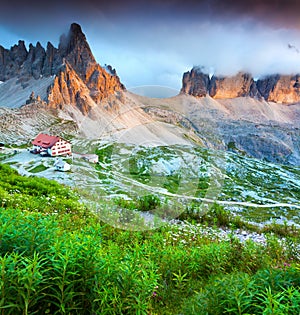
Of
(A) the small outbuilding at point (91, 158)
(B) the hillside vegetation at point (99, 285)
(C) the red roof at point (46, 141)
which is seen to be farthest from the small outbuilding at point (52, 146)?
(B) the hillside vegetation at point (99, 285)

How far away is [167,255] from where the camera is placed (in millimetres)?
6922

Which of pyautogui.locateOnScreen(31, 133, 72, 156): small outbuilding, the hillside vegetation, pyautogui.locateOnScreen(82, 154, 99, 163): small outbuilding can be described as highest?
the hillside vegetation

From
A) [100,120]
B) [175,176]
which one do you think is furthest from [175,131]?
[175,176]

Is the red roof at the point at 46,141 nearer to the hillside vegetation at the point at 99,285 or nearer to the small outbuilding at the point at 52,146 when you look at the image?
the small outbuilding at the point at 52,146

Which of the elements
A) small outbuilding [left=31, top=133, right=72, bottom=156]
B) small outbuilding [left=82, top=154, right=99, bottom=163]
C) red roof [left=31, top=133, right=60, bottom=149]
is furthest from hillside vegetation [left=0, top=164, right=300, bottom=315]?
small outbuilding [left=82, top=154, right=99, bottom=163]

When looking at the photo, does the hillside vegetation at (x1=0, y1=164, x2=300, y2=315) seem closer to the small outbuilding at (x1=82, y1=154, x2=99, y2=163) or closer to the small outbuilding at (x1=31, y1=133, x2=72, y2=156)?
the small outbuilding at (x1=31, y1=133, x2=72, y2=156)

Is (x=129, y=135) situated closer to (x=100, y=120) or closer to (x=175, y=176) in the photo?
(x=100, y=120)

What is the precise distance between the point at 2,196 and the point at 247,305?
39.3 feet

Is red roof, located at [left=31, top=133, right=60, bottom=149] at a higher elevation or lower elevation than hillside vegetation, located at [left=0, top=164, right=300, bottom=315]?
lower

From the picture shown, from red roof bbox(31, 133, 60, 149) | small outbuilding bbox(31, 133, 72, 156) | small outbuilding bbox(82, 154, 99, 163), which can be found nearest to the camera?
small outbuilding bbox(31, 133, 72, 156)

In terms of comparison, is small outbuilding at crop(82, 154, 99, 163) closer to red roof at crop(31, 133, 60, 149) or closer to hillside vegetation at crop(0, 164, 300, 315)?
red roof at crop(31, 133, 60, 149)

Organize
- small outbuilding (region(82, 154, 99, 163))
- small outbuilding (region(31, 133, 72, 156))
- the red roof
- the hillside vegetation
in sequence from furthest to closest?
1. small outbuilding (region(82, 154, 99, 163))
2. the red roof
3. small outbuilding (region(31, 133, 72, 156))
4. the hillside vegetation

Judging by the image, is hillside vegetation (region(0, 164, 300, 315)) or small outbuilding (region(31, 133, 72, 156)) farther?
small outbuilding (region(31, 133, 72, 156))

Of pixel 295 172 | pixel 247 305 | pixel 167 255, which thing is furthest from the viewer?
pixel 295 172
